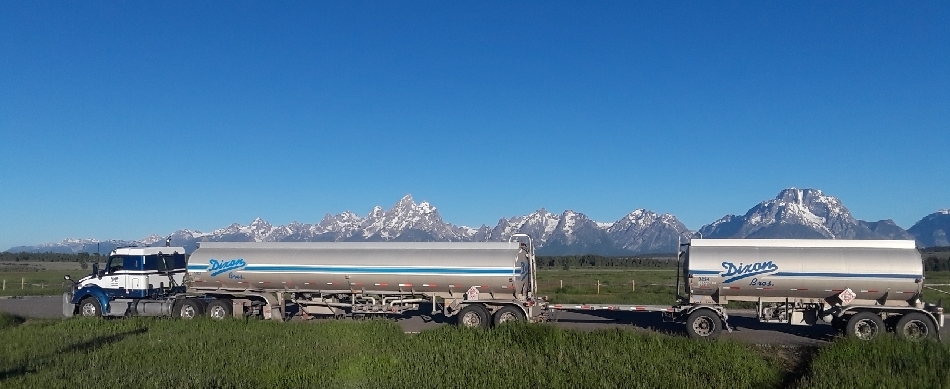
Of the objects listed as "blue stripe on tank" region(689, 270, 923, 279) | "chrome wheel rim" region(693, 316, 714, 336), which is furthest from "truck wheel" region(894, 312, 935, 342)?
"chrome wheel rim" region(693, 316, 714, 336)

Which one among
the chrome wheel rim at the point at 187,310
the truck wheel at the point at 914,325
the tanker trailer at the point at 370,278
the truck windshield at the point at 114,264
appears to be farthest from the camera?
the truck windshield at the point at 114,264

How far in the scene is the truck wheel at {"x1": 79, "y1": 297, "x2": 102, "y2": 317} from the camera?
83.4 ft

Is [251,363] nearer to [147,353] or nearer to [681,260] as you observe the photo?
[147,353]

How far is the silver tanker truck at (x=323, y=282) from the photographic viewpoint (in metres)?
22.1

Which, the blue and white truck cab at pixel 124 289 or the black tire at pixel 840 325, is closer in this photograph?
the black tire at pixel 840 325

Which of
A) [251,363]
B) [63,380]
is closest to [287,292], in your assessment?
[251,363]

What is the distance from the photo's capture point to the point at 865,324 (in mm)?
20188

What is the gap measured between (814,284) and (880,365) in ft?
22.8

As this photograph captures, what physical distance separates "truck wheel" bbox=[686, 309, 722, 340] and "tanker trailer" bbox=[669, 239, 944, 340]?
0.03 metres

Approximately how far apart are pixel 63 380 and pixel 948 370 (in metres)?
16.3

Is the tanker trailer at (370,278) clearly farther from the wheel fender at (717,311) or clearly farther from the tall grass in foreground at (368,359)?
the wheel fender at (717,311)

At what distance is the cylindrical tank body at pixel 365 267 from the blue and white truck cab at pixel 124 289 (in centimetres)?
201

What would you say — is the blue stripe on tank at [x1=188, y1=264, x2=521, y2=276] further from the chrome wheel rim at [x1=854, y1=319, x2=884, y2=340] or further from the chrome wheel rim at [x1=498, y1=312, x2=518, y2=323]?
the chrome wheel rim at [x1=854, y1=319, x2=884, y2=340]

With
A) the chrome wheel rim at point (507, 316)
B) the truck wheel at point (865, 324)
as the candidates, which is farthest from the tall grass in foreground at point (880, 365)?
the chrome wheel rim at point (507, 316)
